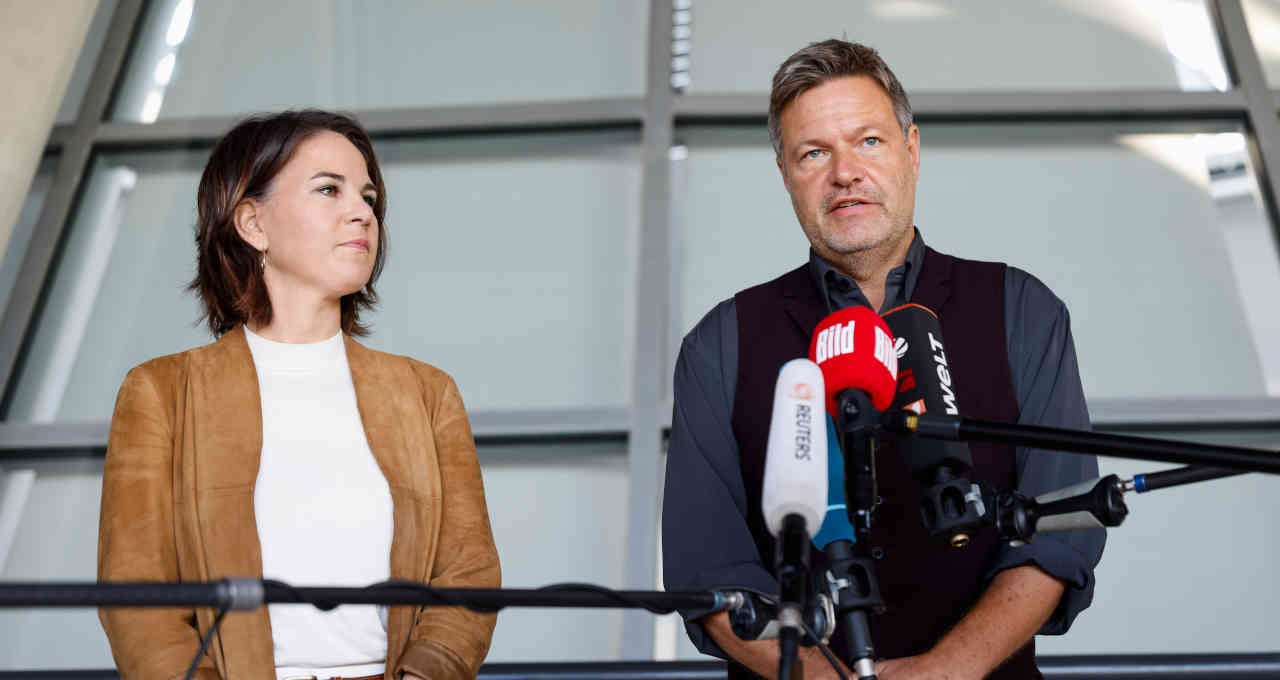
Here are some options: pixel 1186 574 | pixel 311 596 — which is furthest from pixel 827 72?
pixel 1186 574

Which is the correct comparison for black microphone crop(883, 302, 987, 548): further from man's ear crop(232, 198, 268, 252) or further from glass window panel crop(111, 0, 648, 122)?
glass window panel crop(111, 0, 648, 122)

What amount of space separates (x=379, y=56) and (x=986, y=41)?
1998 mm

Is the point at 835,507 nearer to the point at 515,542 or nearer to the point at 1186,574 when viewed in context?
the point at 515,542

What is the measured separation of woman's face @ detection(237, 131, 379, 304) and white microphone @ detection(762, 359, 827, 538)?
87cm

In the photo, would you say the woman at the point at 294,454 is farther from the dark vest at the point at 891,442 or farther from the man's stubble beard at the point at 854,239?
the man's stubble beard at the point at 854,239

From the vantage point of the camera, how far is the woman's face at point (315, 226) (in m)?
1.77

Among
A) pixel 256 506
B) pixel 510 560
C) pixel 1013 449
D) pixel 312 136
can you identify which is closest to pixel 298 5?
pixel 510 560

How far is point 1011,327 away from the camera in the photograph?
1732 millimetres

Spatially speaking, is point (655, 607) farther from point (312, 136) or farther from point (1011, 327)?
point (312, 136)

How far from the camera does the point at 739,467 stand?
67.9 inches

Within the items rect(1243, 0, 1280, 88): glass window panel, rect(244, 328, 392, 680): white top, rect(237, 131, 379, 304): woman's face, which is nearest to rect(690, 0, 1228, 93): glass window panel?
rect(1243, 0, 1280, 88): glass window panel

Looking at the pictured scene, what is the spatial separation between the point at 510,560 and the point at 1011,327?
1.81 meters

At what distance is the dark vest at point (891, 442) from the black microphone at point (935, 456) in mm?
278

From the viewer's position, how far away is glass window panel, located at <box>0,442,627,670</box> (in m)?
3.11
